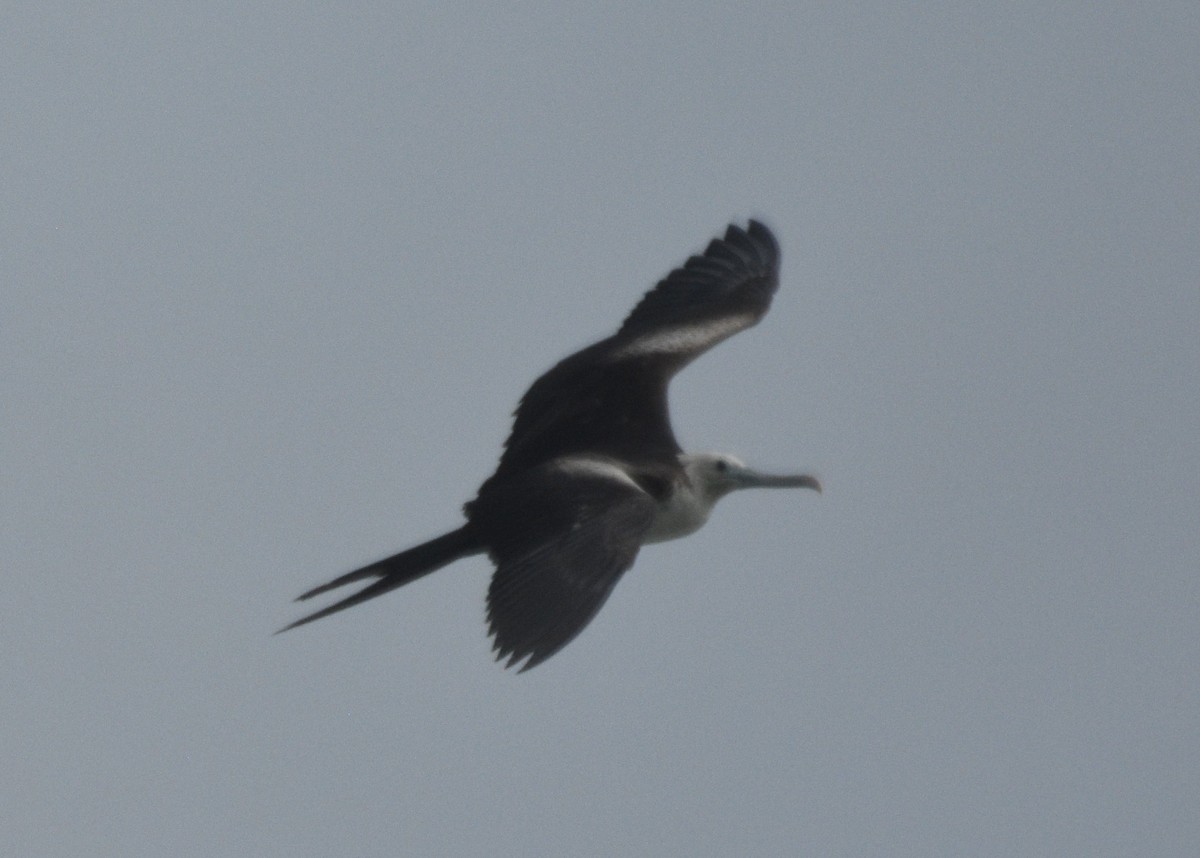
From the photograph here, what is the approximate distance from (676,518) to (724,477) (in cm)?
48

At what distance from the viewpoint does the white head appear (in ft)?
36.7

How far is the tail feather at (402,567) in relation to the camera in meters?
9.86

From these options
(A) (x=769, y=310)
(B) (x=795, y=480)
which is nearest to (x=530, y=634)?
(B) (x=795, y=480)

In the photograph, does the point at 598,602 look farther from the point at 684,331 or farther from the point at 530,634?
the point at 684,331

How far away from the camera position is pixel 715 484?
37.0 feet

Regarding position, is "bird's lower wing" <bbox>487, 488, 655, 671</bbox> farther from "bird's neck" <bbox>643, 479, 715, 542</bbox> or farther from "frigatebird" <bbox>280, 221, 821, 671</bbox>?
"bird's neck" <bbox>643, 479, 715, 542</bbox>

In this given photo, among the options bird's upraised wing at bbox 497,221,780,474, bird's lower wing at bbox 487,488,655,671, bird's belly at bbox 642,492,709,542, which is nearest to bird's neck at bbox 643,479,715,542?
bird's belly at bbox 642,492,709,542

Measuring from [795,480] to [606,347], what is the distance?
1107mm

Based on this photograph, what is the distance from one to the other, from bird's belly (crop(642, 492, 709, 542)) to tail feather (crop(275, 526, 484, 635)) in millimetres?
1120

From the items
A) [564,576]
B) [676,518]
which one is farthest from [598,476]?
[564,576]

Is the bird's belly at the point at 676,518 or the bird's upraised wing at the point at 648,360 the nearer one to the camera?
the bird's belly at the point at 676,518

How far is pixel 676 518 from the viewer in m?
10.9

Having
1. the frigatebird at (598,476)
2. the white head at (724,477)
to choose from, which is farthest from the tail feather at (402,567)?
the white head at (724,477)

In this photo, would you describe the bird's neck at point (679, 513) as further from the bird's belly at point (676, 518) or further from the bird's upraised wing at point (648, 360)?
the bird's upraised wing at point (648, 360)
